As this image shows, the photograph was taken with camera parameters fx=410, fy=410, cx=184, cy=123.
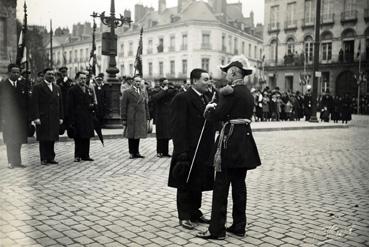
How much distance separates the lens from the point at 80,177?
7332 millimetres

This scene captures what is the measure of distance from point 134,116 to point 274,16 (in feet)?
142

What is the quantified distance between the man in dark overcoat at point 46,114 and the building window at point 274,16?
44.2 meters

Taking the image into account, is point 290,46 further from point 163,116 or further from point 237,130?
Answer: point 237,130

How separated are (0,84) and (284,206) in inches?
241

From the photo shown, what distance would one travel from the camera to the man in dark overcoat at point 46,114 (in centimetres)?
841

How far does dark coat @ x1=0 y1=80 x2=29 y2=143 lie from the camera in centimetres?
818

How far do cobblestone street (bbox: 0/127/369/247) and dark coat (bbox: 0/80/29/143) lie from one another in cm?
64

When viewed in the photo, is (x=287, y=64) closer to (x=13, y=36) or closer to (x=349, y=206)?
(x=13, y=36)

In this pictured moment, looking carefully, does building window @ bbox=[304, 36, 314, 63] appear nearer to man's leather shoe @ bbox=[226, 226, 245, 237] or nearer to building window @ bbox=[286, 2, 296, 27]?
building window @ bbox=[286, 2, 296, 27]

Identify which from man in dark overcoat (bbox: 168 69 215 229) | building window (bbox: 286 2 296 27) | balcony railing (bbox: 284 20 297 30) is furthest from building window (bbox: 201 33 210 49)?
man in dark overcoat (bbox: 168 69 215 229)

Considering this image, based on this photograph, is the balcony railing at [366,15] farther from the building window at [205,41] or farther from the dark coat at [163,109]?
the dark coat at [163,109]

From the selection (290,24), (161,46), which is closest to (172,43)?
(161,46)

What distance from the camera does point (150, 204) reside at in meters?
5.73

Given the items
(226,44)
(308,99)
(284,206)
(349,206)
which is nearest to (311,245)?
(284,206)
